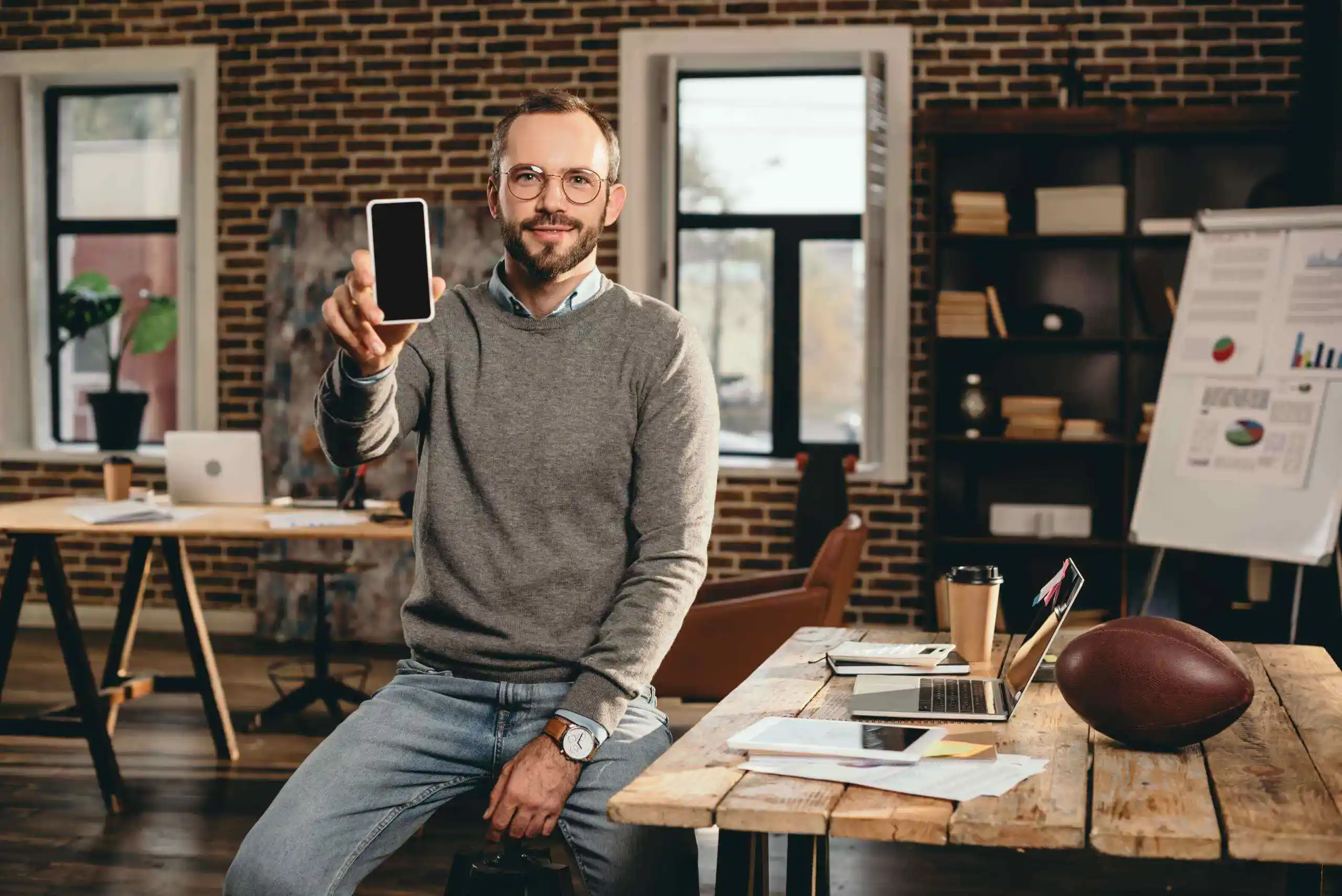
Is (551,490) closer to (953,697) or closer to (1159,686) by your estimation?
(953,697)

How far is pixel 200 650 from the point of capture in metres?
4.09

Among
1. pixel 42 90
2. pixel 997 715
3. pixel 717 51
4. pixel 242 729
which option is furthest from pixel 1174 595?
pixel 42 90

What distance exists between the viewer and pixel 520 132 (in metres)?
1.93

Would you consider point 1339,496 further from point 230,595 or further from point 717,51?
point 230,595

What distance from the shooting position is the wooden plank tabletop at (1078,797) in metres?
1.27

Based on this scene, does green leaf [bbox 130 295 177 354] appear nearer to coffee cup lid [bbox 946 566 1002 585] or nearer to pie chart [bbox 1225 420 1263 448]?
pie chart [bbox 1225 420 1263 448]

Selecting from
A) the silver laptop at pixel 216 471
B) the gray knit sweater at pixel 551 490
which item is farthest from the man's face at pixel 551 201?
the silver laptop at pixel 216 471

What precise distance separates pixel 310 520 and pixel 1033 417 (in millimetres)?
2725

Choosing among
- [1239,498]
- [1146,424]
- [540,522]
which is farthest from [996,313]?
[540,522]

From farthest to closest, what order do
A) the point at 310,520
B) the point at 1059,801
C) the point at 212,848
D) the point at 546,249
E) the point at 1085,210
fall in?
the point at 1085,210
the point at 310,520
the point at 212,848
the point at 546,249
the point at 1059,801

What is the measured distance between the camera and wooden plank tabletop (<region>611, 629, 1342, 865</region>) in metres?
1.27

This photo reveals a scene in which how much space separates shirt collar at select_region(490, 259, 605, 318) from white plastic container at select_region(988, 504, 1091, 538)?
3436 millimetres

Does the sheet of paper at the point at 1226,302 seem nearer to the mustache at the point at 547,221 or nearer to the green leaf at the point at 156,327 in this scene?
the mustache at the point at 547,221

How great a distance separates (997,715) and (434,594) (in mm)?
801
